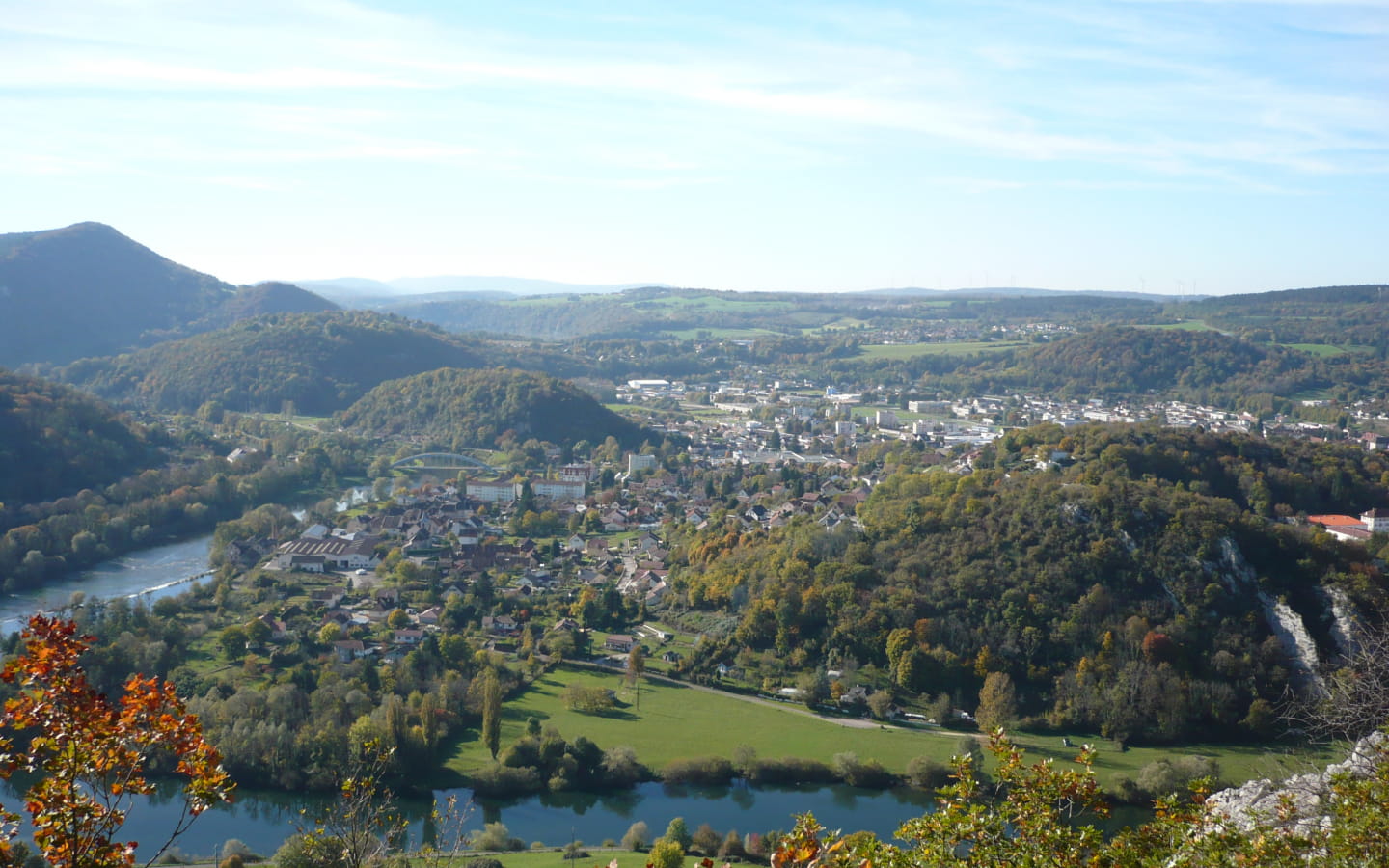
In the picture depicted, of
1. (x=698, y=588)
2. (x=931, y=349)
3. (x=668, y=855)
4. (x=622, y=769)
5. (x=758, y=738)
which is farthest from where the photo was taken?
(x=931, y=349)

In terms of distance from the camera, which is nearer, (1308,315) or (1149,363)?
(1149,363)

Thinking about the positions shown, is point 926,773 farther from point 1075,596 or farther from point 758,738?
point 1075,596

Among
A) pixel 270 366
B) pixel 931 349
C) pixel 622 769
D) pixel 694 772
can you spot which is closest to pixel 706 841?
pixel 694 772

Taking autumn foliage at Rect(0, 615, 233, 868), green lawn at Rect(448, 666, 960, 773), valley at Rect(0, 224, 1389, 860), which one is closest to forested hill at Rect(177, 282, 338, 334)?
valley at Rect(0, 224, 1389, 860)

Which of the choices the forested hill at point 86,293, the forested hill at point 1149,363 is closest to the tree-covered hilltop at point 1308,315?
the forested hill at point 1149,363

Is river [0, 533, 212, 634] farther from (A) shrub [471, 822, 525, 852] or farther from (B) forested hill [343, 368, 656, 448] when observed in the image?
→ (B) forested hill [343, 368, 656, 448]

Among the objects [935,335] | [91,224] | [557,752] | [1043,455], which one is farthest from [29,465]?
[935,335]

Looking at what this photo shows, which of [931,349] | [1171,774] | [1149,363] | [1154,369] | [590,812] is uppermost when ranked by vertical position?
[931,349]

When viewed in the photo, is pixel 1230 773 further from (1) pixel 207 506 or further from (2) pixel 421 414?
(2) pixel 421 414
